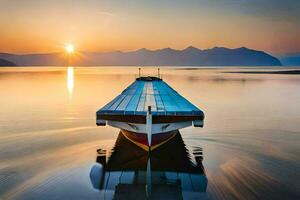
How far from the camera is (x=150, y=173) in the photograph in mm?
20344

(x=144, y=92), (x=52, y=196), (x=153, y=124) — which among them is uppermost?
(x=144, y=92)

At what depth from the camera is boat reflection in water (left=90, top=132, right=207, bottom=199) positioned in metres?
17.6

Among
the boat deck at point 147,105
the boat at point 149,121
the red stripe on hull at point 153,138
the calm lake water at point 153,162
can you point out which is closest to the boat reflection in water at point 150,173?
the calm lake water at point 153,162

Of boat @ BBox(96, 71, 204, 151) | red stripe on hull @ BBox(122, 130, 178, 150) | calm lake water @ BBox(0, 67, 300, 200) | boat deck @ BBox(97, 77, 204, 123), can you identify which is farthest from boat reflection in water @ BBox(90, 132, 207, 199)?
boat deck @ BBox(97, 77, 204, 123)

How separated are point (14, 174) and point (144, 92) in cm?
1595

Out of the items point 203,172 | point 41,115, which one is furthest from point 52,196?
point 41,115

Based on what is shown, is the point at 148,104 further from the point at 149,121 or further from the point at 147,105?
the point at 149,121

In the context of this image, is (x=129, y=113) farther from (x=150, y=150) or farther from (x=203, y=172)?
(x=203, y=172)

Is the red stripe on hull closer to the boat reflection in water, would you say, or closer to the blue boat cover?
the boat reflection in water

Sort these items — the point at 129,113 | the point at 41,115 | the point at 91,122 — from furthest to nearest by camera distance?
the point at 41,115 < the point at 91,122 < the point at 129,113

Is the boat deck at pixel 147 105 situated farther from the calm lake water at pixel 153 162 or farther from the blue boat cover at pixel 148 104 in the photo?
the calm lake water at pixel 153 162

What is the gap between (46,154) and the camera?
24.2 meters

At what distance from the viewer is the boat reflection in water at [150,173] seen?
17.6 meters

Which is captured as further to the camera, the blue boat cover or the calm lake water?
the blue boat cover
